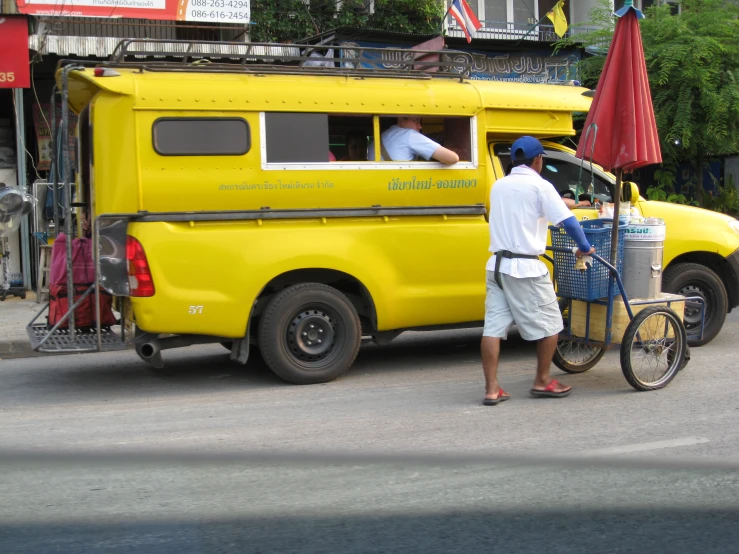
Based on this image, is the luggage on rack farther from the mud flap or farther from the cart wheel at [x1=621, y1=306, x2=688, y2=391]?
the cart wheel at [x1=621, y1=306, x2=688, y2=391]

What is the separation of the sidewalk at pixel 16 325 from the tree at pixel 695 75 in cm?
1077

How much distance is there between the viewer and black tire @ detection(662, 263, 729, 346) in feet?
27.2

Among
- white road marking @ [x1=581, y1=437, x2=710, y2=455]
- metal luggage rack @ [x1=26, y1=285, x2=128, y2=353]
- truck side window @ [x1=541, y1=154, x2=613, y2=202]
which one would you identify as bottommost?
white road marking @ [x1=581, y1=437, x2=710, y2=455]

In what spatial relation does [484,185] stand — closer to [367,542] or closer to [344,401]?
[344,401]

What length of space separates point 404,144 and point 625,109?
5.98ft

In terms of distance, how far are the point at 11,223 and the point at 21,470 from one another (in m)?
8.49

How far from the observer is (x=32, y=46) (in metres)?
13.0

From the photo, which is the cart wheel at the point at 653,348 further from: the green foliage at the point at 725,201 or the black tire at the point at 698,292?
the green foliage at the point at 725,201

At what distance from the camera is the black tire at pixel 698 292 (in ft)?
27.2

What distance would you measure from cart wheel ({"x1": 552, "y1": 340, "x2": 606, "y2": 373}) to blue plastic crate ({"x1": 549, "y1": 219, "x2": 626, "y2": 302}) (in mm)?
510

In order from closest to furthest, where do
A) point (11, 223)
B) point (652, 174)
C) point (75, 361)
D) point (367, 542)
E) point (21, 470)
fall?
point (367, 542)
point (21, 470)
point (75, 361)
point (11, 223)
point (652, 174)

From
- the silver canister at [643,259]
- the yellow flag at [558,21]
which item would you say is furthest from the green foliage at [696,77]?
the silver canister at [643,259]

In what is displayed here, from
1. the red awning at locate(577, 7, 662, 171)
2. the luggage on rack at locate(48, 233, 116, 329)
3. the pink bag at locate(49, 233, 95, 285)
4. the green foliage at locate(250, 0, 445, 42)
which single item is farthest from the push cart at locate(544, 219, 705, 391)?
the green foliage at locate(250, 0, 445, 42)

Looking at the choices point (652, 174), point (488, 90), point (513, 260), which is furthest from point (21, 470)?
point (652, 174)
